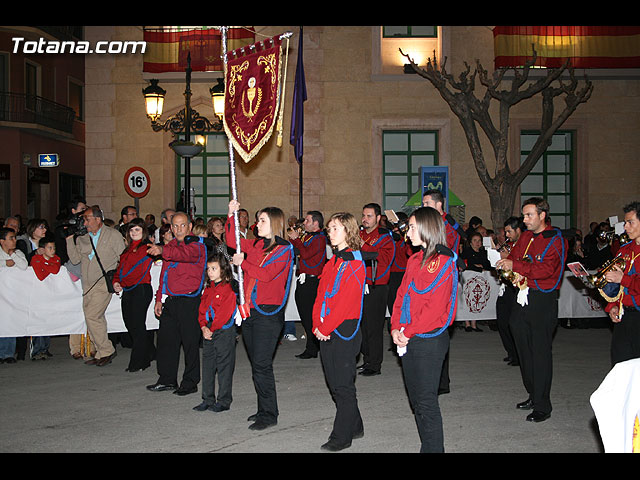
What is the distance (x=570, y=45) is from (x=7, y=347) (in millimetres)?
16497

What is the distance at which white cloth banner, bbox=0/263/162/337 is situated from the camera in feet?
35.2

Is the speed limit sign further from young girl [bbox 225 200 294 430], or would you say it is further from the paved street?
young girl [bbox 225 200 294 430]

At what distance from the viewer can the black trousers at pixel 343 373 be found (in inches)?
247

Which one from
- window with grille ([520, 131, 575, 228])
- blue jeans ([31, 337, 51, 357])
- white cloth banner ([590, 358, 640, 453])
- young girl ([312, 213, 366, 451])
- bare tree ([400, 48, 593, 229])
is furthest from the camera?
window with grille ([520, 131, 575, 228])

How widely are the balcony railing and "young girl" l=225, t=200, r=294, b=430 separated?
26223 millimetres

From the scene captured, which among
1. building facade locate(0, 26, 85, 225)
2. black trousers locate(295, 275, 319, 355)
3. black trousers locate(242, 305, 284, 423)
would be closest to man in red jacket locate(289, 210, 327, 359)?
black trousers locate(295, 275, 319, 355)

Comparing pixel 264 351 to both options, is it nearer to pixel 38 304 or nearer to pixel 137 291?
pixel 137 291

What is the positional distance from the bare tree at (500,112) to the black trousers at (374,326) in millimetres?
9900

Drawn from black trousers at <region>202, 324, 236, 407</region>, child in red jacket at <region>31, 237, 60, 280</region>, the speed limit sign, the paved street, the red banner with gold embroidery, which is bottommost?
the paved street

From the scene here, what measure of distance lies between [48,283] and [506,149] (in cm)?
1239

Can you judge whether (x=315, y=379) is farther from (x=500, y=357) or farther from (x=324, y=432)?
(x=500, y=357)

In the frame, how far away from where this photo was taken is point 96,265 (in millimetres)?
10305

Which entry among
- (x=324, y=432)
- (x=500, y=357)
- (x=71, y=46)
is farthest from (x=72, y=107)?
(x=324, y=432)
